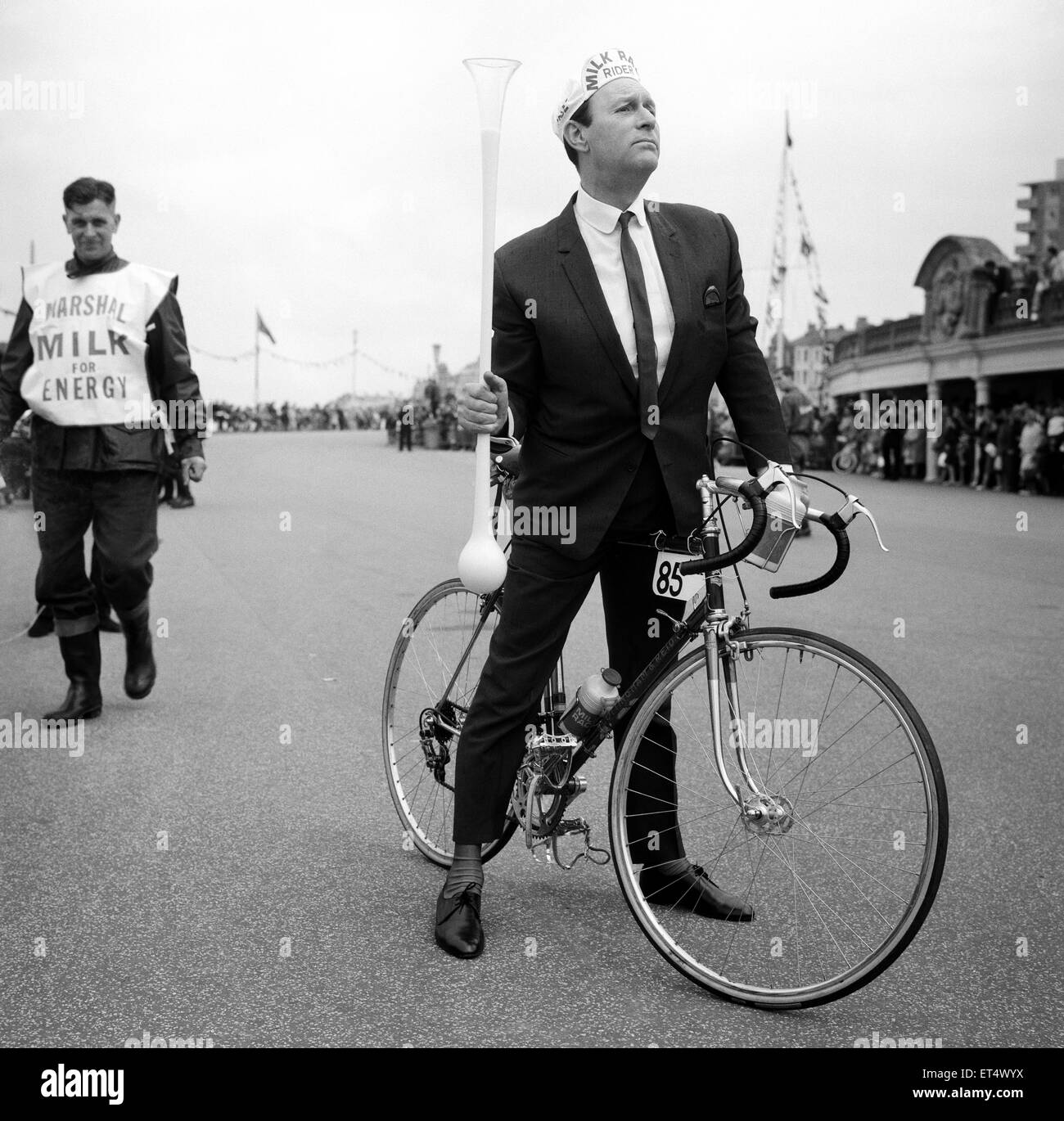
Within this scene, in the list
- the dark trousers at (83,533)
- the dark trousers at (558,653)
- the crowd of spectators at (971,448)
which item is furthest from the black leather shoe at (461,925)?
the crowd of spectators at (971,448)

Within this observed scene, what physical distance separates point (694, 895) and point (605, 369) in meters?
1.40

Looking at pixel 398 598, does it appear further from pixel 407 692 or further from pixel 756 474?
pixel 756 474

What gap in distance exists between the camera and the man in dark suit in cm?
341

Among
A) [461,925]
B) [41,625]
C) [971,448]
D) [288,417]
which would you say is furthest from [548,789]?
[288,417]

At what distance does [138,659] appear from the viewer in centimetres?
629

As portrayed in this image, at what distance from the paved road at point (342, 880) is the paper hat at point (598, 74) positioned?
2079mm

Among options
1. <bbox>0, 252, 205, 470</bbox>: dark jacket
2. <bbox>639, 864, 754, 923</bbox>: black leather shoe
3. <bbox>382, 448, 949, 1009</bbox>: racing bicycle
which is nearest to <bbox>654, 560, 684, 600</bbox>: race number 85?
Result: <bbox>382, 448, 949, 1009</bbox>: racing bicycle

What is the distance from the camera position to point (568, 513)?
3.51 meters

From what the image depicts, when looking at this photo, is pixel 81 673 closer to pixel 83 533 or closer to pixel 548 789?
pixel 83 533

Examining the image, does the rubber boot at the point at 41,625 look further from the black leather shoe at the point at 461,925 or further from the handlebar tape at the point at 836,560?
the handlebar tape at the point at 836,560

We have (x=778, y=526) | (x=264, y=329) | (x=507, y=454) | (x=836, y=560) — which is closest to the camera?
(x=836, y=560)

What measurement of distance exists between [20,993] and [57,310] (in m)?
3.48

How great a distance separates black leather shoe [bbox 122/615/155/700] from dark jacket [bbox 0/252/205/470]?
76cm
